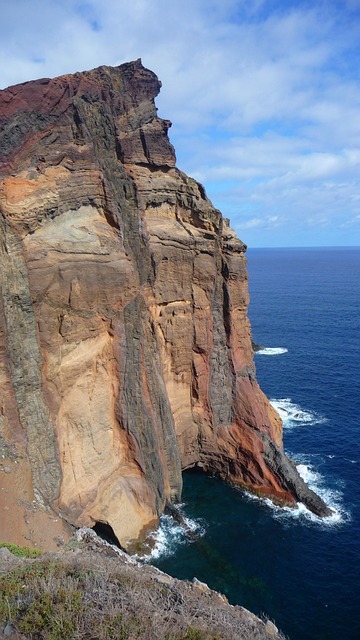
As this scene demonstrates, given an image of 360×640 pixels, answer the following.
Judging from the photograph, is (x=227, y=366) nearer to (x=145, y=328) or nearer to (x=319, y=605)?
(x=145, y=328)

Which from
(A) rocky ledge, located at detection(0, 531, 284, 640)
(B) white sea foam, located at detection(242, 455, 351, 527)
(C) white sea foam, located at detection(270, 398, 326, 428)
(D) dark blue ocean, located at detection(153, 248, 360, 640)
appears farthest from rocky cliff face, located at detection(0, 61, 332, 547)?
(C) white sea foam, located at detection(270, 398, 326, 428)

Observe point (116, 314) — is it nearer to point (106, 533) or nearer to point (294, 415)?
point (106, 533)

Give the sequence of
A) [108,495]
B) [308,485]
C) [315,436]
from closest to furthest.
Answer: [108,495] → [308,485] → [315,436]

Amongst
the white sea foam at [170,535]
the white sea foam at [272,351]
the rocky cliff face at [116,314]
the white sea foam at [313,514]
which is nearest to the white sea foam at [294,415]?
the white sea foam at [313,514]

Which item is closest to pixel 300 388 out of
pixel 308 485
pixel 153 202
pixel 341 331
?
pixel 308 485

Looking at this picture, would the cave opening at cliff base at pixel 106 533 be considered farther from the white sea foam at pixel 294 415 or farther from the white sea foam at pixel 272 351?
the white sea foam at pixel 272 351

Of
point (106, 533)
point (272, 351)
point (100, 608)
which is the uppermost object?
point (100, 608)

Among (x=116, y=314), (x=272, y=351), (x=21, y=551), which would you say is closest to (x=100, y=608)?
(x=21, y=551)
